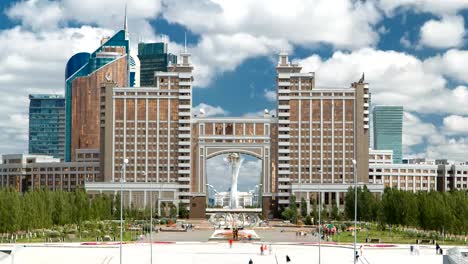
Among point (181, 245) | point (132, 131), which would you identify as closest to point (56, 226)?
point (181, 245)

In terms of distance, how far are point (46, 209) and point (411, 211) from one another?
51966mm

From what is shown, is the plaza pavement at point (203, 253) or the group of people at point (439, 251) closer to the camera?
the plaza pavement at point (203, 253)

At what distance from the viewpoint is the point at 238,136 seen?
193000 millimetres

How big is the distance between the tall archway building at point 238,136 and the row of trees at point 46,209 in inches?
1427

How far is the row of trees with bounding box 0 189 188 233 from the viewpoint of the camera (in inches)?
4171

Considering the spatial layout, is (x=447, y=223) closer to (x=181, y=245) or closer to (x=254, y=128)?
(x=181, y=245)

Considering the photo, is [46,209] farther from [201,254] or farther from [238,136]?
[238,136]

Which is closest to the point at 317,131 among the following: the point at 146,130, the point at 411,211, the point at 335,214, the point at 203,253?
the point at 335,214

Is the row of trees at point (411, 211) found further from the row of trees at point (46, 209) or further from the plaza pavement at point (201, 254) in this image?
the row of trees at point (46, 209)

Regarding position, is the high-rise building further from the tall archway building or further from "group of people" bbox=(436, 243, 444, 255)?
"group of people" bbox=(436, 243, 444, 255)

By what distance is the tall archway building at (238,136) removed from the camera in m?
192

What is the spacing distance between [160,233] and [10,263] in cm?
5959

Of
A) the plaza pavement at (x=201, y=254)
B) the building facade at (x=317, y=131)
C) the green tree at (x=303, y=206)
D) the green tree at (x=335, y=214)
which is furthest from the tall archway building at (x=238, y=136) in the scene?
the plaza pavement at (x=201, y=254)

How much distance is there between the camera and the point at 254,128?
194250 mm
